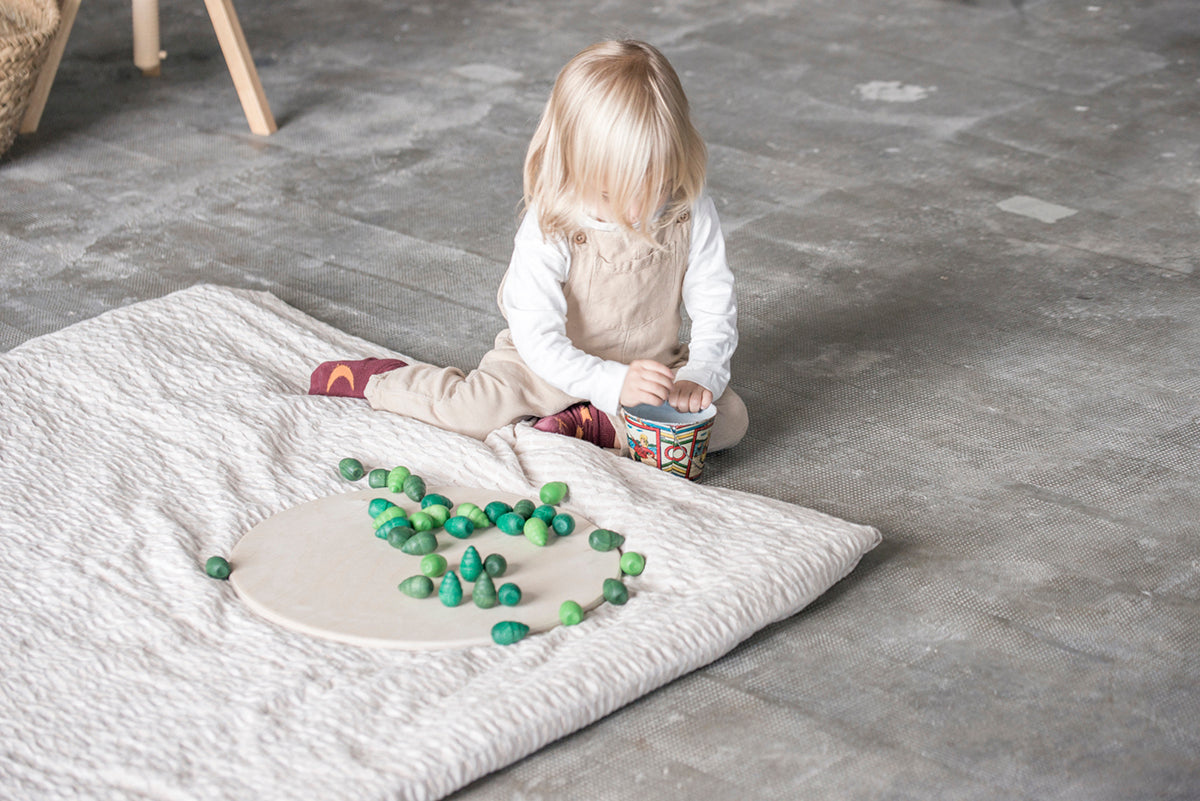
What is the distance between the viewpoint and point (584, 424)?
4.64 ft

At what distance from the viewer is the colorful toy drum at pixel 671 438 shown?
1289mm

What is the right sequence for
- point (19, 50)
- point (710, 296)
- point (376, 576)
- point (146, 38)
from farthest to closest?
1. point (146, 38)
2. point (19, 50)
3. point (710, 296)
4. point (376, 576)

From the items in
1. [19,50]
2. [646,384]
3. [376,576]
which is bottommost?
[376,576]

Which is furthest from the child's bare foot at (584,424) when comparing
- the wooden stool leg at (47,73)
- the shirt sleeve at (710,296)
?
the wooden stool leg at (47,73)

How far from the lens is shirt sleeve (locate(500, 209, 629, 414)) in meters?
1.31

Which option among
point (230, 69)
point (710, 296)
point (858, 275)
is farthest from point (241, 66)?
point (710, 296)

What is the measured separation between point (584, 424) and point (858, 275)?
2.10 ft

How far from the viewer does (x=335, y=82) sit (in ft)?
9.05

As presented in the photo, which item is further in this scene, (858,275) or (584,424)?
(858,275)

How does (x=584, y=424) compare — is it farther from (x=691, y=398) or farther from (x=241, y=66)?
(x=241, y=66)

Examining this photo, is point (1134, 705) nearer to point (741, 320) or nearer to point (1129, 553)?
point (1129, 553)

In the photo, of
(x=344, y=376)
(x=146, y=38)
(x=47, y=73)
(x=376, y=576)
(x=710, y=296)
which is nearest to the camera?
(x=376, y=576)

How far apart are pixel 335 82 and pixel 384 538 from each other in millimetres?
1801

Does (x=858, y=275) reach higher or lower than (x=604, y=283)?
lower
